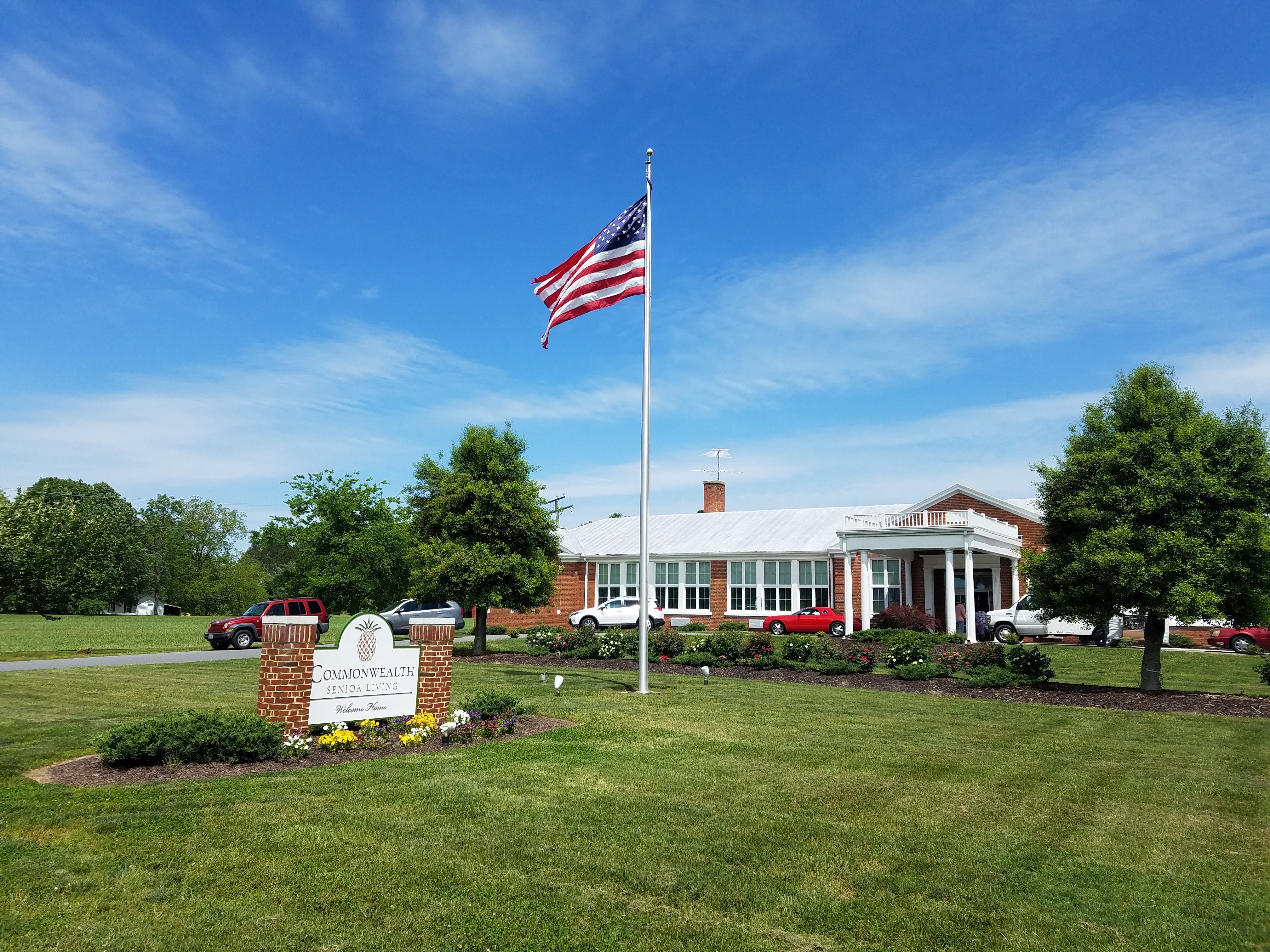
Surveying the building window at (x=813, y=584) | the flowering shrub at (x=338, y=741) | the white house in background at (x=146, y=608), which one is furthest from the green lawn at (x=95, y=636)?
the white house in background at (x=146, y=608)

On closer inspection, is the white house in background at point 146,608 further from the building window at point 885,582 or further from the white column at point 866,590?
the white column at point 866,590

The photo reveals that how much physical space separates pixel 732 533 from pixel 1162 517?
93.6 feet

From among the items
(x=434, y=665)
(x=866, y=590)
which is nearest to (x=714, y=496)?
(x=866, y=590)

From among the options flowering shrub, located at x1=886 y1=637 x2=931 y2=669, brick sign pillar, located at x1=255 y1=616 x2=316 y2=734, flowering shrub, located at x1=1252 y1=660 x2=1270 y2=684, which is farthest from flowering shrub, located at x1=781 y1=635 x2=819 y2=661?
brick sign pillar, located at x1=255 y1=616 x2=316 y2=734

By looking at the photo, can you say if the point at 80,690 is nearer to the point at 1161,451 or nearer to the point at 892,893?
the point at 892,893

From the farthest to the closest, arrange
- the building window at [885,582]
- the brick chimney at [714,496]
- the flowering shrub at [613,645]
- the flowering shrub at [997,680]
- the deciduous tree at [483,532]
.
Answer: the brick chimney at [714,496]
the building window at [885,582]
the deciduous tree at [483,532]
the flowering shrub at [613,645]
the flowering shrub at [997,680]

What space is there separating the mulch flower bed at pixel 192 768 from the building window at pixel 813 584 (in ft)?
102

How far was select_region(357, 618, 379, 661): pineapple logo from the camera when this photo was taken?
35.4 ft

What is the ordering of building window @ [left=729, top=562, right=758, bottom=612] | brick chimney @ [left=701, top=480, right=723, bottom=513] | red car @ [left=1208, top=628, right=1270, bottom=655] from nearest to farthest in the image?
1. red car @ [left=1208, top=628, right=1270, bottom=655]
2. building window @ [left=729, top=562, right=758, bottom=612]
3. brick chimney @ [left=701, top=480, right=723, bottom=513]

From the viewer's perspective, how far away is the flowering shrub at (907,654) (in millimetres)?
19812

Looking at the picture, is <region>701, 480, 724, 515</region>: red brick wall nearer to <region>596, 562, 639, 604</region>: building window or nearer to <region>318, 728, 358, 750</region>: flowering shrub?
<region>596, 562, 639, 604</region>: building window

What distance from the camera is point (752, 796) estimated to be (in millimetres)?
8148

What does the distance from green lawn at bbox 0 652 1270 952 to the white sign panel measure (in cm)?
142

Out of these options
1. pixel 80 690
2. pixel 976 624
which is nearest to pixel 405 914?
pixel 80 690
